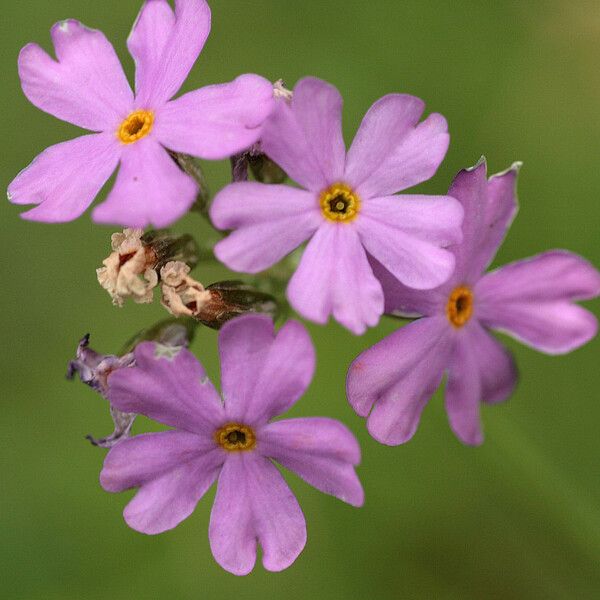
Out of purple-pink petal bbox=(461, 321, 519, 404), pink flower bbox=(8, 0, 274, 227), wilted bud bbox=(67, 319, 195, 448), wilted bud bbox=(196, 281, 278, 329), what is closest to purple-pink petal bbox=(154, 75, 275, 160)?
pink flower bbox=(8, 0, 274, 227)

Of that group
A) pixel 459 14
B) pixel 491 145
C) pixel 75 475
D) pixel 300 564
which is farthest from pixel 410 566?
pixel 459 14

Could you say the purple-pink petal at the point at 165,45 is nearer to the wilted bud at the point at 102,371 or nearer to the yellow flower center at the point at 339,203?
the yellow flower center at the point at 339,203

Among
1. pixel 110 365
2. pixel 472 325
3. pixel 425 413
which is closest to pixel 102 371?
pixel 110 365

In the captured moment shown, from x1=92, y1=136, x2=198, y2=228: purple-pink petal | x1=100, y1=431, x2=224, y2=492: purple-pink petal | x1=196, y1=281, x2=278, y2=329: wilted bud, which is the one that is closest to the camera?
x1=92, y1=136, x2=198, y2=228: purple-pink petal

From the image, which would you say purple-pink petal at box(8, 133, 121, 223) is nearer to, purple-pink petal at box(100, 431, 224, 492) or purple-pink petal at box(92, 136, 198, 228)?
purple-pink petal at box(92, 136, 198, 228)

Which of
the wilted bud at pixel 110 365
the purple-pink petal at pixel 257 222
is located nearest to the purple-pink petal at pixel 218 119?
the purple-pink petal at pixel 257 222

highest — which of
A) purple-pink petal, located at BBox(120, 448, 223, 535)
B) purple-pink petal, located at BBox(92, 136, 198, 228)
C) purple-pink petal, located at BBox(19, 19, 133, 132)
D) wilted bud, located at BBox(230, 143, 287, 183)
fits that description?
purple-pink petal, located at BBox(19, 19, 133, 132)

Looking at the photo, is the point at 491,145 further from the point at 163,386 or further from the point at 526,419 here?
the point at 163,386
